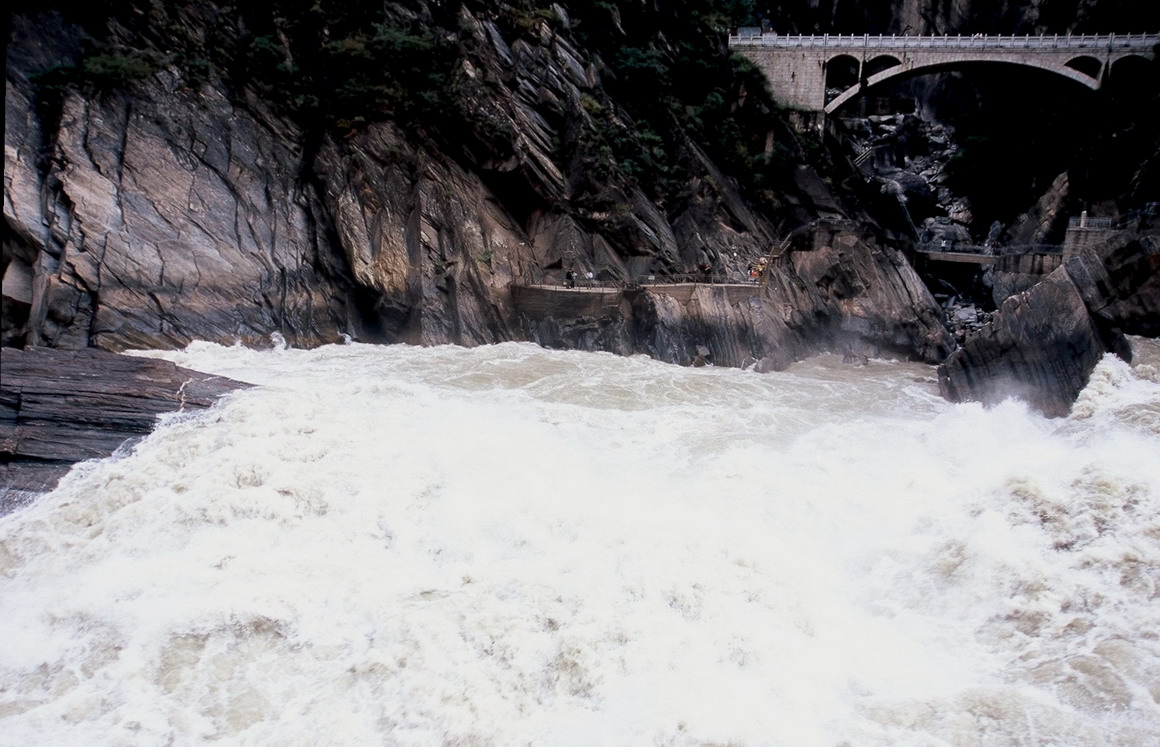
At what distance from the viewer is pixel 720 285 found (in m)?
25.5

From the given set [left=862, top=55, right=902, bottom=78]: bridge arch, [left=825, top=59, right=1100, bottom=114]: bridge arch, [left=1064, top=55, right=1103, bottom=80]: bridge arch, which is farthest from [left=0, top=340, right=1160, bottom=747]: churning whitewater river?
[left=1064, top=55, right=1103, bottom=80]: bridge arch

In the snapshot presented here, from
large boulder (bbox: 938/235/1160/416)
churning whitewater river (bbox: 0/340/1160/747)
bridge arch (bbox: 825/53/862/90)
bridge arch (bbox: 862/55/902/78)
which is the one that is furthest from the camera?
bridge arch (bbox: 825/53/862/90)

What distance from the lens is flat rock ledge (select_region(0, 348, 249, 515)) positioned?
1324 cm

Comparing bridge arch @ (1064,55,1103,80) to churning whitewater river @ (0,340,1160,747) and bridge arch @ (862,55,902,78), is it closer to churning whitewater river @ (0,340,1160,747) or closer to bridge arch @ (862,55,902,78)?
bridge arch @ (862,55,902,78)

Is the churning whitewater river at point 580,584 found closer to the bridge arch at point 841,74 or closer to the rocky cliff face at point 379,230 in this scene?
the rocky cliff face at point 379,230

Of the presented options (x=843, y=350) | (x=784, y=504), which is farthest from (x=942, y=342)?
(x=784, y=504)

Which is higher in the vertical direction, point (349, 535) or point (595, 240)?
point (595, 240)

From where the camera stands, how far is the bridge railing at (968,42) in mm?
35938

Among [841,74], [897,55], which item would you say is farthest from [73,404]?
[841,74]

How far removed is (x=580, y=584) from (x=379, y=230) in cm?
1760

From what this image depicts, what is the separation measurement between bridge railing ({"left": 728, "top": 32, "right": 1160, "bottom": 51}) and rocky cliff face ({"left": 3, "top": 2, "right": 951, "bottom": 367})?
10638 millimetres

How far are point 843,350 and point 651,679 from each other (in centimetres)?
1975

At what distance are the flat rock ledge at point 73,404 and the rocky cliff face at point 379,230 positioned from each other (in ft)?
20.0

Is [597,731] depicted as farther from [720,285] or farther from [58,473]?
[720,285]
